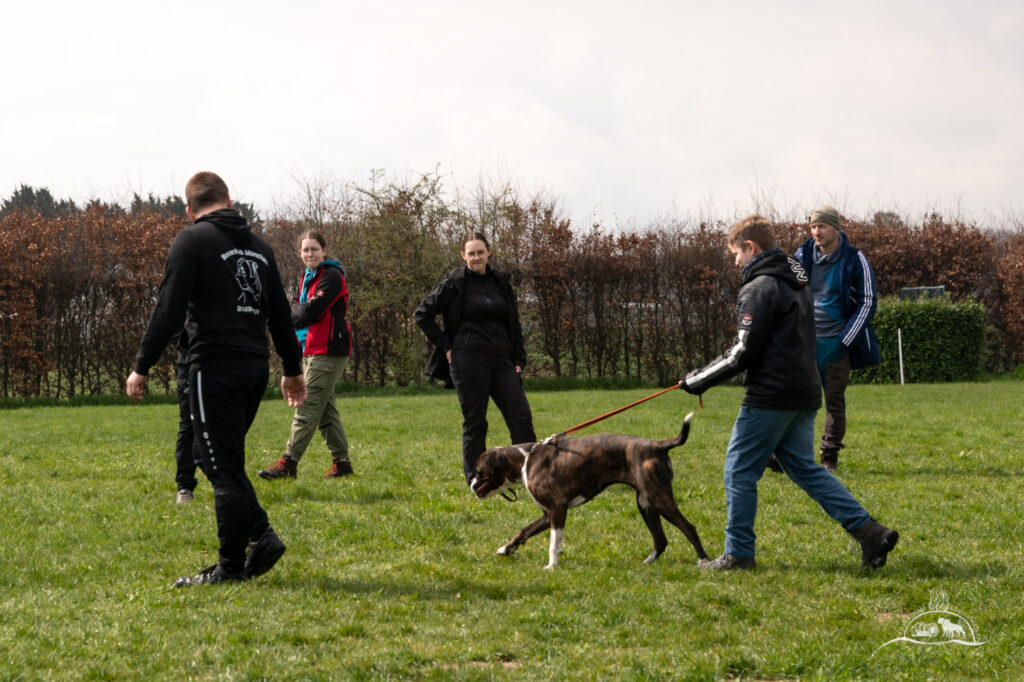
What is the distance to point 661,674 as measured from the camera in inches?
134

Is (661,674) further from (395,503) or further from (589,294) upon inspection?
(589,294)

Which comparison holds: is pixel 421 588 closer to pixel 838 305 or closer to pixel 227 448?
pixel 227 448

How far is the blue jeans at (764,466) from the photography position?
4793mm

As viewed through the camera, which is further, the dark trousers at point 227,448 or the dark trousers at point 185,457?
the dark trousers at point 185,457

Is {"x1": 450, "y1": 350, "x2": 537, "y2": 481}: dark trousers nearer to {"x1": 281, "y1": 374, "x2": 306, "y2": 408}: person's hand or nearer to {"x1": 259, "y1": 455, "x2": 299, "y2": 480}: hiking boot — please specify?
{"x1": 259, "y1": 455, "x2": 299, "y2": 480}: hiking boot

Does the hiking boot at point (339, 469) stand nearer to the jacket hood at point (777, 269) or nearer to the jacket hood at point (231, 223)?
the jacket hood at point (231, 223)

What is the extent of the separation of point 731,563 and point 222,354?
2857 millimetres

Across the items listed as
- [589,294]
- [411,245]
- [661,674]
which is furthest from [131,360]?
[661,674]

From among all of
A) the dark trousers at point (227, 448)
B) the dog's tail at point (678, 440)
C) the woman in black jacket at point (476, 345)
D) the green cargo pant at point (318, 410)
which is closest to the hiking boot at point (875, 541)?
the dog's tail at point (678, 440)

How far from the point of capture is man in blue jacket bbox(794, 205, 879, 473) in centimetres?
757

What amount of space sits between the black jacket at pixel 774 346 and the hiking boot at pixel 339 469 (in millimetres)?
4175

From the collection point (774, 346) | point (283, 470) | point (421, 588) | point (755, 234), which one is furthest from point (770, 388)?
point (283, 470)

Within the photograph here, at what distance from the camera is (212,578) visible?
466 cm

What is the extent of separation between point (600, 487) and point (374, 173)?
18.1 m
